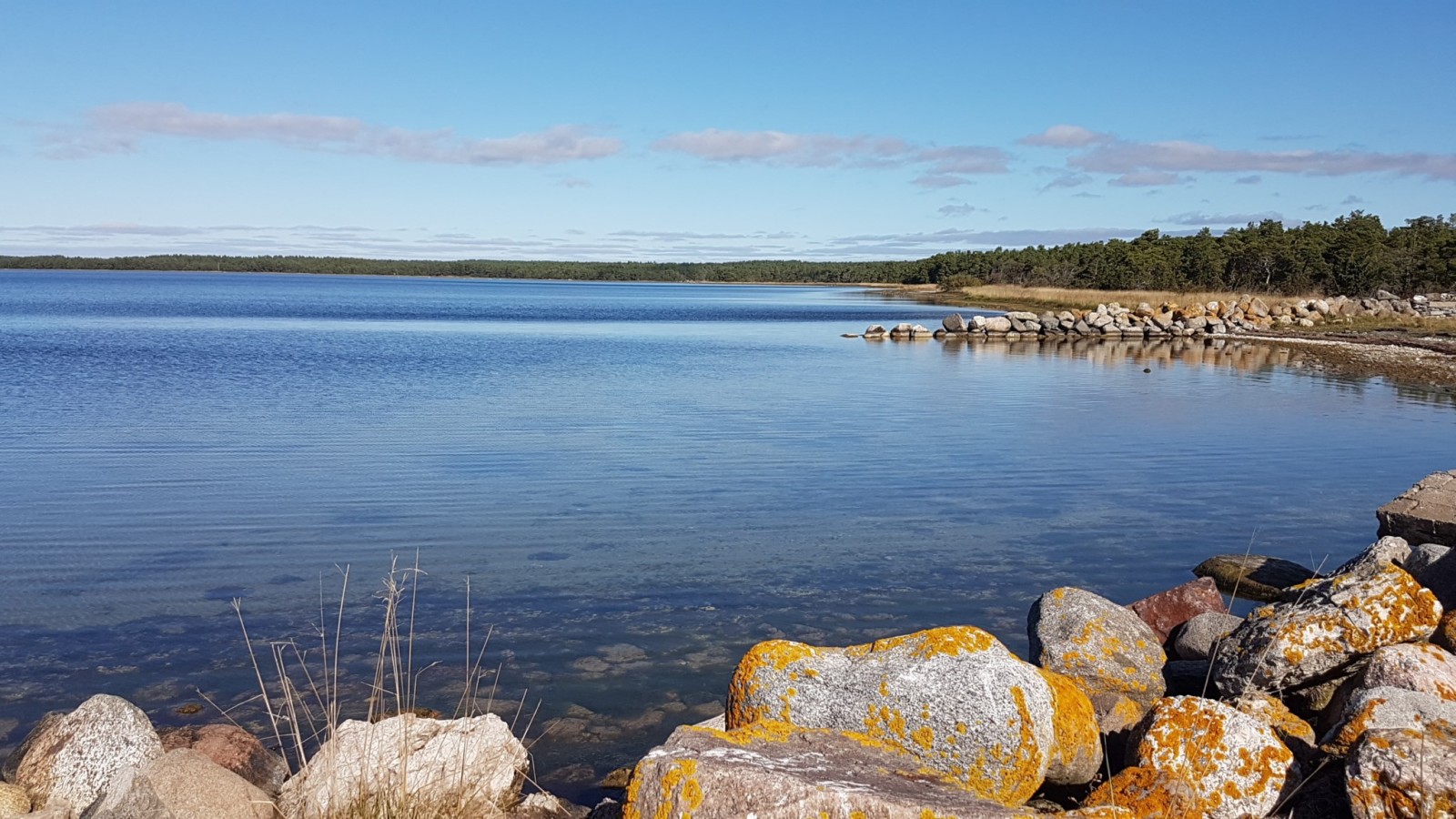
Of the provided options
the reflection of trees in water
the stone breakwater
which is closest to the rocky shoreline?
the reflection of trees in water

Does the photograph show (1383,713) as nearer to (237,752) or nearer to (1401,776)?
(1401,776)

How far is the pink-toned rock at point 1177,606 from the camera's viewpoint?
9.28m

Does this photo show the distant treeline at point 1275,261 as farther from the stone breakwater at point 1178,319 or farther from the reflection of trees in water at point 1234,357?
the reflection of trees in water at point 1234,357

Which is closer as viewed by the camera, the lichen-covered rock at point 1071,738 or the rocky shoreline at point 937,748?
the rocky shoreline at point 937,748

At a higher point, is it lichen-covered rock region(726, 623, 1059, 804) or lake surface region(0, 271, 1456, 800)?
lichen-covered rock region(726, 623, 1059, 804)

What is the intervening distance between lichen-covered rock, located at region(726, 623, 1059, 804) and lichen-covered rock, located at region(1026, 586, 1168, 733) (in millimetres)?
2047

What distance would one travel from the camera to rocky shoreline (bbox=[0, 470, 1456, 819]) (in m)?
4.39

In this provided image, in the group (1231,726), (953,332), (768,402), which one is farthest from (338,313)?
(1231,726)

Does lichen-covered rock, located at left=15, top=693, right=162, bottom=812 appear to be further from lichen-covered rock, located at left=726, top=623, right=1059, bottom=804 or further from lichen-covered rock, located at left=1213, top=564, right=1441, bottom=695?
lichen-covered rock, located at left=1213, top=564, right=1441, bottom=695

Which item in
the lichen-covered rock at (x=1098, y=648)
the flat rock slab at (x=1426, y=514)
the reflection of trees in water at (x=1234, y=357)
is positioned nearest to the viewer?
the lichen-covered rock at (x=1098, y=648)

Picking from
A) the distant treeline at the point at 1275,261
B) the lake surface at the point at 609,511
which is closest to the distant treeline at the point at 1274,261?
the distant treeline at the point at 1275,261

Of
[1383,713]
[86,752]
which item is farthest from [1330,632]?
[86,752]

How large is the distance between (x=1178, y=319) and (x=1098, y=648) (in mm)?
62132

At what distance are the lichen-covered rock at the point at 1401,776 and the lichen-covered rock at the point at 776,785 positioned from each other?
154 cm
